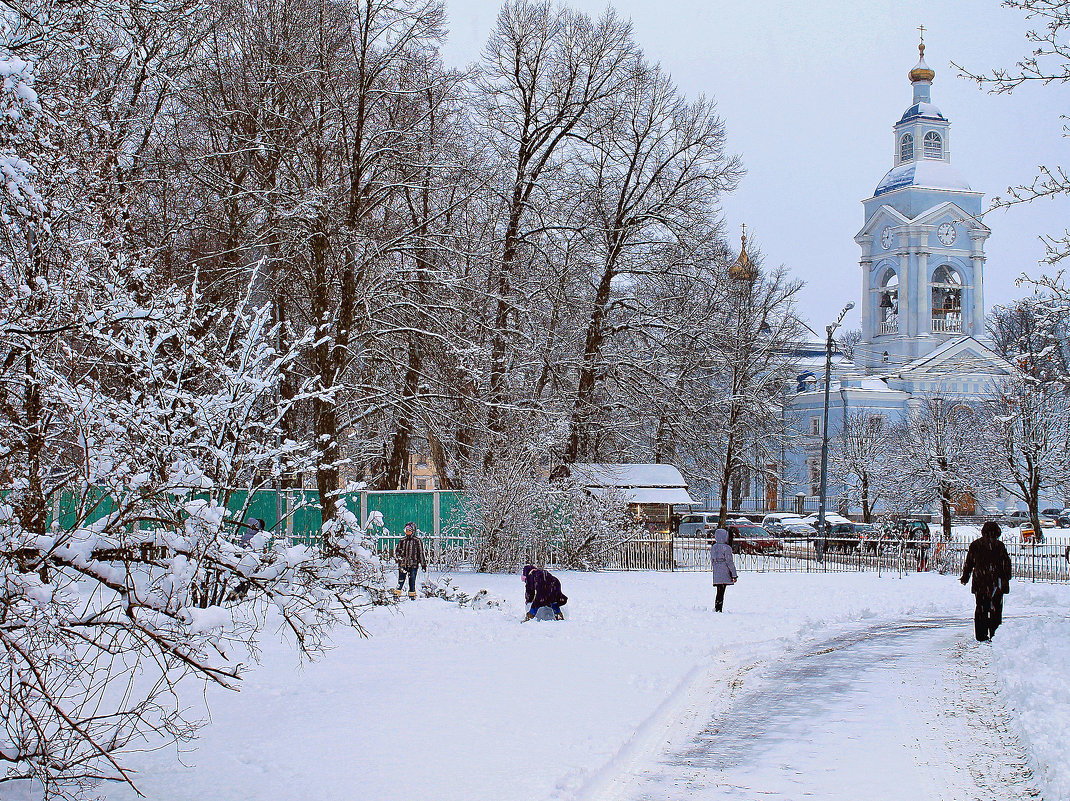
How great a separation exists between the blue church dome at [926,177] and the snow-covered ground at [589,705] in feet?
208

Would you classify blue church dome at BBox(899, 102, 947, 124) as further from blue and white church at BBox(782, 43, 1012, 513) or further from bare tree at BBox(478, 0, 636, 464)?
bare tree at BBox(478, 0, 636, 464)

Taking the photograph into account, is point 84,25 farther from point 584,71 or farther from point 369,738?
point 584,71

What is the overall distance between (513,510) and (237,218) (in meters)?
9.14

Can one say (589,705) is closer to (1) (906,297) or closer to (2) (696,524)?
(2) (696,524)

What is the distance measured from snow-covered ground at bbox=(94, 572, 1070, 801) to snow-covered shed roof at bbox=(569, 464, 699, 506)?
12097 mm

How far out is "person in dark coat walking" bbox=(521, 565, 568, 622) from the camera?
54.9ft

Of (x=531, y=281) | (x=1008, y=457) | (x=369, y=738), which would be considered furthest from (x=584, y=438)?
(x=369, y=738)

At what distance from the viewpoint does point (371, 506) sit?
2709 centimetres

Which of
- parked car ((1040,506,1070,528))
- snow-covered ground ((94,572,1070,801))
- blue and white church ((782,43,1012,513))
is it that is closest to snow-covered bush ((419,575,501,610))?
snow-covered ground ((94,572,1070,801))

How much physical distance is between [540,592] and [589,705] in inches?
258

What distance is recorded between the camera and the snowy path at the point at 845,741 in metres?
7.68

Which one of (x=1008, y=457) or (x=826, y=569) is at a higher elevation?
(x=1008, y=457)

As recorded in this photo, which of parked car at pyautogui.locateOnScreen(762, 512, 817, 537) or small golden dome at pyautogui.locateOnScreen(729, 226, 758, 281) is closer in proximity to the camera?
small golden dome at pyautogui.locateOnScreen(729, 226, 758, 281)

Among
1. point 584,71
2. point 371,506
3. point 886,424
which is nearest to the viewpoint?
point 371,506
